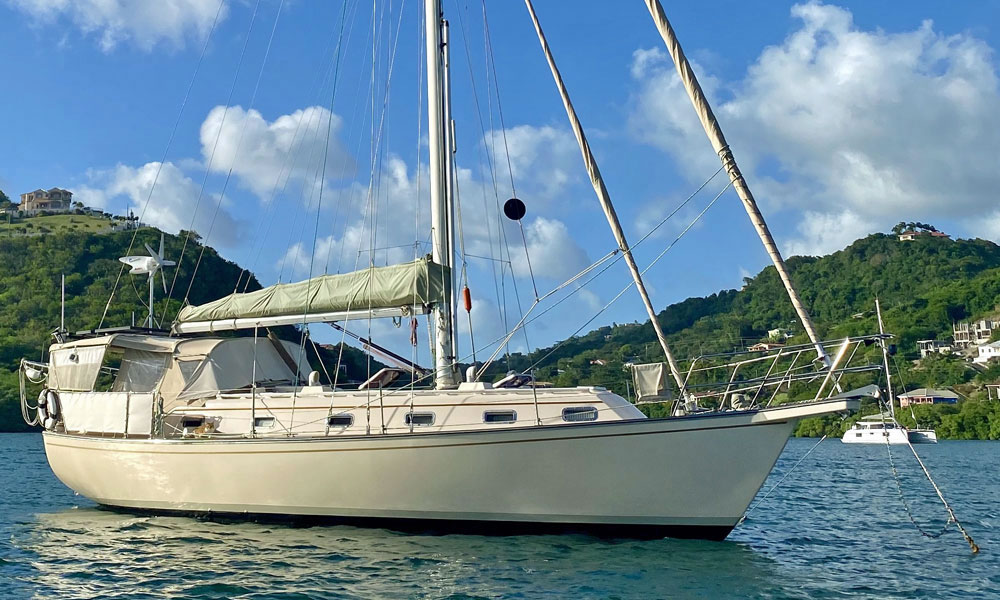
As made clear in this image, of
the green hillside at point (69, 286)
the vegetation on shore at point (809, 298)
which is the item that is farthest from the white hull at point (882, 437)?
the green hillside at point (69, 286)

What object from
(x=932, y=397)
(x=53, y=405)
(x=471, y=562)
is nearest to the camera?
(x=471, y=562)

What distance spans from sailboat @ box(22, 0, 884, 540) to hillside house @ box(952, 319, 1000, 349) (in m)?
89.9

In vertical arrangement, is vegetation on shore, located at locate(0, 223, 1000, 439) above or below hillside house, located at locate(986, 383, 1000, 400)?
above

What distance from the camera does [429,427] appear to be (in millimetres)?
13688

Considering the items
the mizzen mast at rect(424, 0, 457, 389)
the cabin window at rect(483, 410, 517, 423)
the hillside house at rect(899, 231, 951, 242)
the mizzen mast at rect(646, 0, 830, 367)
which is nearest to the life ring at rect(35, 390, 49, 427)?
the mizzen mast at rect(424, 0, 457, 389)

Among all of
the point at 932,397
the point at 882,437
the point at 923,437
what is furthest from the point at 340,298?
the point at 932,397

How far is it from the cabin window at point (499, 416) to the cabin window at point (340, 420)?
261cm

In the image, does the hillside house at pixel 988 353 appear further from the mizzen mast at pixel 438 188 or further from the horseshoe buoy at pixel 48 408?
the horseshoe buoy at pixel 48 408

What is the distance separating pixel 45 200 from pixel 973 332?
166406 mm

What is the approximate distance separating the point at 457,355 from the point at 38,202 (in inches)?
6975

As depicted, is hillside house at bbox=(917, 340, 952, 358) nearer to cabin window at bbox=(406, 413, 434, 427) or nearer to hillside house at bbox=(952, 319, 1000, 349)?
hillside house at bbox=(952, 319, 1000, 349)

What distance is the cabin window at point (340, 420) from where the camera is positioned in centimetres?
1438

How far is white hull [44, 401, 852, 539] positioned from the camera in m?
12.5

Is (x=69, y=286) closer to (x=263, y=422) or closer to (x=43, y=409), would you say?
(x=43, y=409)
